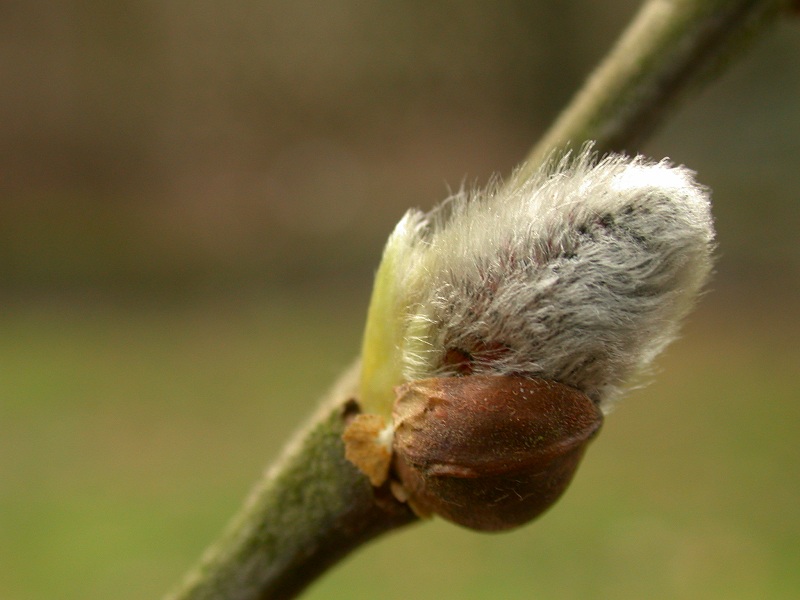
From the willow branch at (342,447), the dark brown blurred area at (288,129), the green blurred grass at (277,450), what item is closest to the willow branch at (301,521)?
the willow branch at (342,447)

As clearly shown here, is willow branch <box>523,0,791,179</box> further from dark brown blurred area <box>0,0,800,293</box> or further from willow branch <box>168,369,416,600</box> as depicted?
dark brown blurred area <box>0,0,800,293</box>

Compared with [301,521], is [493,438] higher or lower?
higher

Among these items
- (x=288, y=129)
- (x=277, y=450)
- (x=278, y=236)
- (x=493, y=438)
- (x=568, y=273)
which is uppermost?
(x=568, y=273)

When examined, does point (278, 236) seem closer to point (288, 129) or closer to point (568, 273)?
point (288, 129)

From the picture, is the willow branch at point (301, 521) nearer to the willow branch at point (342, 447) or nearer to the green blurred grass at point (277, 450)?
the willow branch at point (342, 447)

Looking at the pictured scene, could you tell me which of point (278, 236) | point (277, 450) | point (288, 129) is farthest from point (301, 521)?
point (288, 129)
